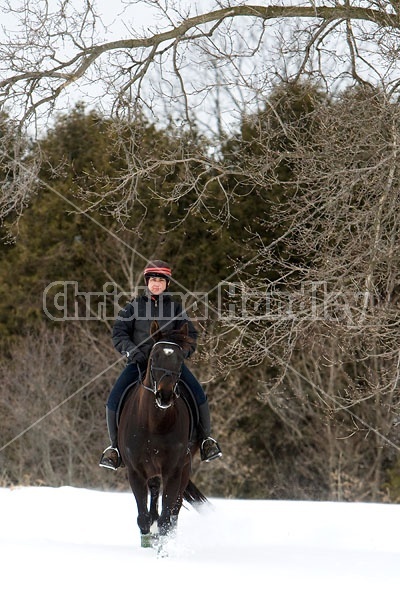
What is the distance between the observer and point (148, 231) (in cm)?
2322

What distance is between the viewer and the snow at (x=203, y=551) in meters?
6.75

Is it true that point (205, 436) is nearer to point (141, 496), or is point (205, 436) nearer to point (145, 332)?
point (141, 496)

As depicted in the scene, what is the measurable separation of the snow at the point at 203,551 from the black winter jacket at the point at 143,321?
6.04 ft

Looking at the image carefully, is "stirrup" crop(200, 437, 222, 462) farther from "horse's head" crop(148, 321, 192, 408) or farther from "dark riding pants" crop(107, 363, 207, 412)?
"horse's head" crop(148, 321, 192, 408)

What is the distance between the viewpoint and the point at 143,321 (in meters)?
9.69

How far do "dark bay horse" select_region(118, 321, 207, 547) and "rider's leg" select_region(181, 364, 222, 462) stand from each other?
33cm

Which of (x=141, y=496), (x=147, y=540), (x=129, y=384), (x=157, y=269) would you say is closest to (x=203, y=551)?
(x=147, y=540)

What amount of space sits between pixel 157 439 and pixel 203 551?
1.20m

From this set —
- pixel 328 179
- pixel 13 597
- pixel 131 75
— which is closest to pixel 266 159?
pixel 328 179

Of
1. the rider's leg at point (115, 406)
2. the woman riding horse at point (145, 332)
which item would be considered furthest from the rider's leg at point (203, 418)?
the rider's leg at point (115, 406)

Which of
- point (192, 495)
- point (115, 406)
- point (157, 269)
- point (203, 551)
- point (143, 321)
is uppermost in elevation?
point (157, 269)

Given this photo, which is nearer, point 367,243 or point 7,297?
point 367,243

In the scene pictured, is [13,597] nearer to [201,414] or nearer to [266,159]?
[201,414]

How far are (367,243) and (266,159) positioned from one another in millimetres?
1575
